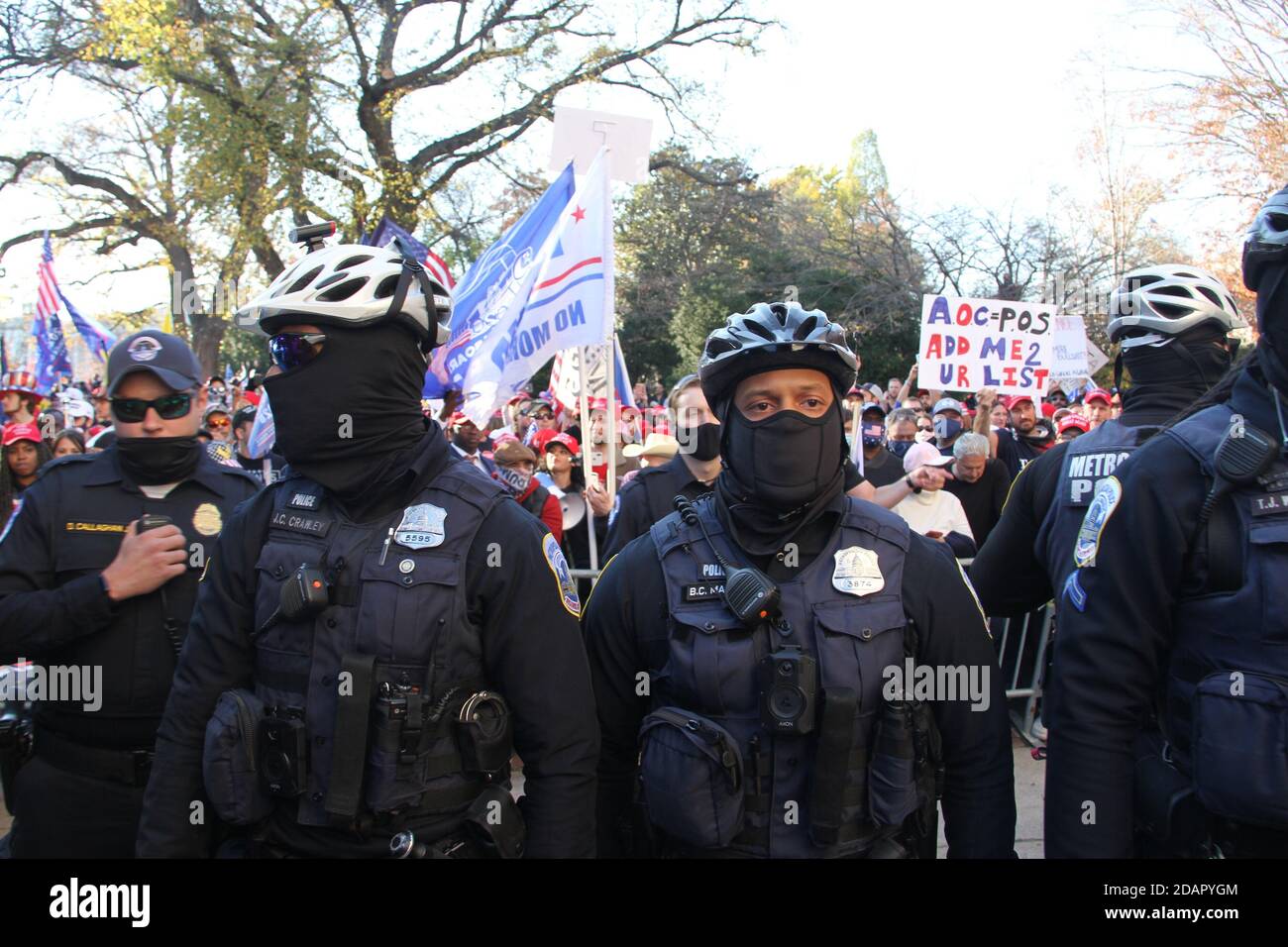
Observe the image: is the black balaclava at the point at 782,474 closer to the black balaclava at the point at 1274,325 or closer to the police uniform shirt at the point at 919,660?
the police uniform shirt at the point at 919,660

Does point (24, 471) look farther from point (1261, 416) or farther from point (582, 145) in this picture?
point (1261, 416)

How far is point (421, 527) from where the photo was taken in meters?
2.32

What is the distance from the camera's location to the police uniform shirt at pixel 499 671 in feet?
7.29

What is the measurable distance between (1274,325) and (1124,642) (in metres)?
0.77

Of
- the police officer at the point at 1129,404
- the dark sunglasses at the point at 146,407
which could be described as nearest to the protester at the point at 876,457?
the police officer at the point at 1129,404

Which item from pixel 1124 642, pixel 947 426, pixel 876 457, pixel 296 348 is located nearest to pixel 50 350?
pixel 876 457

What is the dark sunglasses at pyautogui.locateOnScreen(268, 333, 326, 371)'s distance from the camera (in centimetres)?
239

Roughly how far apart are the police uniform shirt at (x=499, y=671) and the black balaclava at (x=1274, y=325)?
169 cm

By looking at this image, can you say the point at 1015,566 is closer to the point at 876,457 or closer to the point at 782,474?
the point at 782,474

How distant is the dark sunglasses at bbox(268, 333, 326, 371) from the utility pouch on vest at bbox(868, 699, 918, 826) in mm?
1674

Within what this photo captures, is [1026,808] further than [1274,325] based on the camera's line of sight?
Yes

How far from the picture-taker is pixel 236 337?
43906 millimetres

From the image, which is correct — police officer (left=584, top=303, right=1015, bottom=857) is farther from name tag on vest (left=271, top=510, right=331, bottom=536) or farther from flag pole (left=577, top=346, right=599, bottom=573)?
flag pole (left=577, top=346, right=599, bottom=573)
